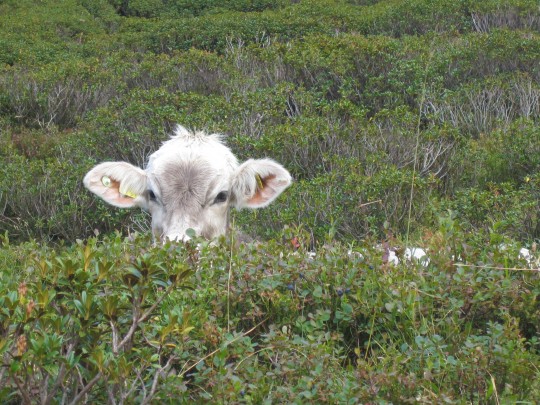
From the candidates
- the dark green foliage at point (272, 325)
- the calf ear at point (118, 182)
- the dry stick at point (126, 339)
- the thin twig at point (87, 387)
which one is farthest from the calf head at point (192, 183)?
the thin twig at point (87, 387)

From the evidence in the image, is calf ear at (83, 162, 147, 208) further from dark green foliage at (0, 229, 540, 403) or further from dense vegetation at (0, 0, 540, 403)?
dark green foliage at (0, 229, 540, 403)

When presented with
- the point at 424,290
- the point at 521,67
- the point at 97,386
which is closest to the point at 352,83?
the point at 521,67

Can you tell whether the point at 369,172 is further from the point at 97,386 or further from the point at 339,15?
the point at 339,15

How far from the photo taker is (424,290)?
440cm

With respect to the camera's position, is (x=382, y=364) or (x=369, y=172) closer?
(x=382, y=364)

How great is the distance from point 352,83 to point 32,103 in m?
A: 5.35

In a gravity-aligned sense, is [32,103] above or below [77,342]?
below

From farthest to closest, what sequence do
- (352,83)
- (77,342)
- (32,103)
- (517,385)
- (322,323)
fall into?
(32,103) < (352,83) < (322,323) < (517,385) < (77,342)

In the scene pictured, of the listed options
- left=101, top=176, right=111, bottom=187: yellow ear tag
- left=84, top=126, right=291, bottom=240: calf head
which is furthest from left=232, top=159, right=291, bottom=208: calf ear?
left=101, top=176, right=111, bottom=187: yellow ear tag

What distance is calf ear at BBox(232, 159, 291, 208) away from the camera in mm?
7254

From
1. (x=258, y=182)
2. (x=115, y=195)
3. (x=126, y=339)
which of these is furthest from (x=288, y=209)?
(x=126, y=339)

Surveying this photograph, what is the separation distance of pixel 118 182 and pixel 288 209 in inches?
88.2

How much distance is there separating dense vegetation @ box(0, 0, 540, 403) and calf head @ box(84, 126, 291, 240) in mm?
466

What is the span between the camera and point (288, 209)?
9.08m
